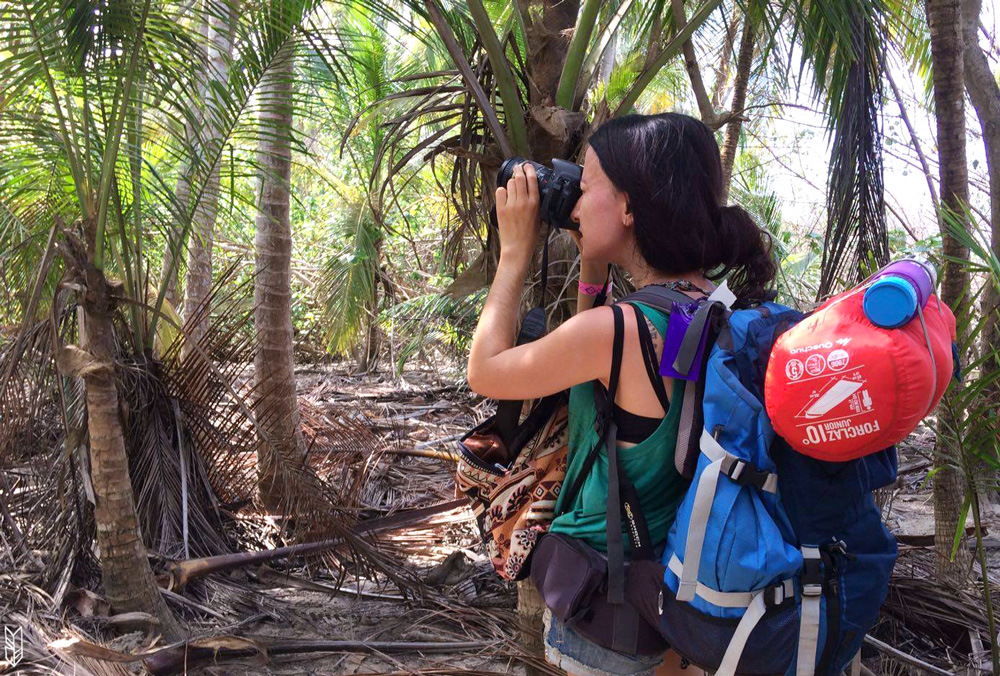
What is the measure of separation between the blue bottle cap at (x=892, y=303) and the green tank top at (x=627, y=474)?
35 cm

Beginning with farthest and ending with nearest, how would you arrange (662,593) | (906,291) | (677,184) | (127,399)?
(127,399)
(677,184)
(662,593)
(906,291)

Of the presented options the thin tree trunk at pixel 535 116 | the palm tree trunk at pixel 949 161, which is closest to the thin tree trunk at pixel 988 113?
the palm tree trunk at pixel 949 161

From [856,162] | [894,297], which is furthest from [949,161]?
[894,297]

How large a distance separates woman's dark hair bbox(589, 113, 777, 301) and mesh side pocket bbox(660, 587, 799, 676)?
590mm

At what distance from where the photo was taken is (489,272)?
261 centimetres

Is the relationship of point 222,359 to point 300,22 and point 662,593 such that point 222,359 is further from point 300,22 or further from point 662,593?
point 662,593

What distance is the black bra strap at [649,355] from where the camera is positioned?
1438 millimetres

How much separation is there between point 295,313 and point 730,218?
11301mm

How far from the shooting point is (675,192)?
1.51 m

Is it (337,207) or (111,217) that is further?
(337,207)

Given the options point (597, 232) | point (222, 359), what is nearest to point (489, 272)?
point (597, 232)

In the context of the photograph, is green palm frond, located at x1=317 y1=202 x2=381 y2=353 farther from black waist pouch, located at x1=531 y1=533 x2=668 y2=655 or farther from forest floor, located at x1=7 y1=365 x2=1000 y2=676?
black waist pouch, located at x1=531 y1=533 x2=668 y2=655

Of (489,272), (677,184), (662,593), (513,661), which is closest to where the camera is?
(662,593)

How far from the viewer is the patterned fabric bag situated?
1667 mm
